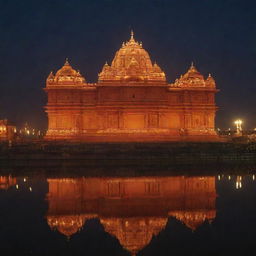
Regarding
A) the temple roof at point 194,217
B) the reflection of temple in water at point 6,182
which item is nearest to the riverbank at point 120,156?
the reflection of temple in water at point 6,182

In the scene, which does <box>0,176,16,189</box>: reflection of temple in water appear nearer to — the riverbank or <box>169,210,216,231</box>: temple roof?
the riverbank

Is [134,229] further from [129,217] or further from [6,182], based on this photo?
[6,182]

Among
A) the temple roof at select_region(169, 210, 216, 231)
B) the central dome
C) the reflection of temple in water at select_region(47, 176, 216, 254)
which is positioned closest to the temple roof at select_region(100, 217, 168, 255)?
the reflection of temple in water at select_region(47, 176, 216, 254)

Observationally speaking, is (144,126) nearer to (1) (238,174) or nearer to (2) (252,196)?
(1) (238,174)

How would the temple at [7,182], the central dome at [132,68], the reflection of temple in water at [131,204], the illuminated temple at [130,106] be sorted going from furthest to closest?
the central dome at [132,68]
the illuminated temple at [130,106]
the temple at [7,182]
the reflection of temple in water at [131,204]

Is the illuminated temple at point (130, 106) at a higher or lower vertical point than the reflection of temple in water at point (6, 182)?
higher

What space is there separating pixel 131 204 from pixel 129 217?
2462mm

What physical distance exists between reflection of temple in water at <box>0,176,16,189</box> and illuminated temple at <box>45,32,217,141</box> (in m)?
20.9

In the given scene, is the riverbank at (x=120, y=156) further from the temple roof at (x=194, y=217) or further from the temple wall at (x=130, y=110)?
the temple roof at (x=194, y=217)

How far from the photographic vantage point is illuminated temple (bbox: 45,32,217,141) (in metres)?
47.4

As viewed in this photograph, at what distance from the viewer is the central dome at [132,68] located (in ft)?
160

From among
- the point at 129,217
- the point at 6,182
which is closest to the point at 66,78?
the point at 6,182

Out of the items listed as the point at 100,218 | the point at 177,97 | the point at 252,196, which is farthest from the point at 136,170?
the point at 177,97

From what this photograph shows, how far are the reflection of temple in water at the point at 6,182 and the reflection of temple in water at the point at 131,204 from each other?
1.95 metres
